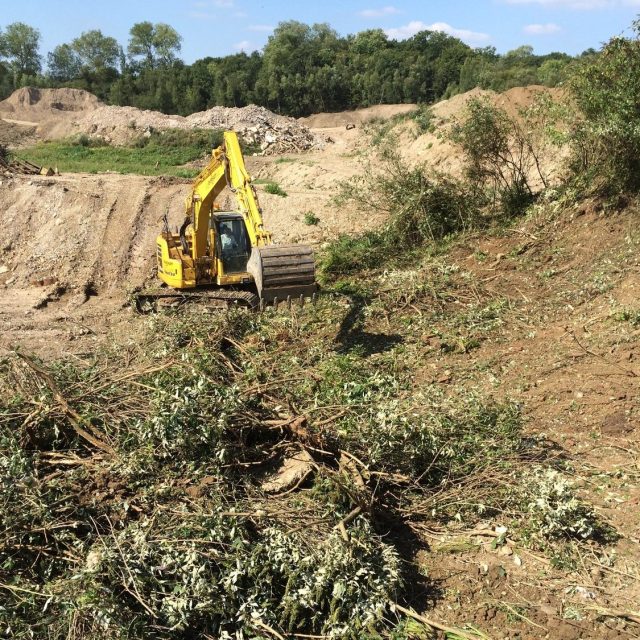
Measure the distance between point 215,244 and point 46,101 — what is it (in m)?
53.2

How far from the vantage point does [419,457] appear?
655 cm

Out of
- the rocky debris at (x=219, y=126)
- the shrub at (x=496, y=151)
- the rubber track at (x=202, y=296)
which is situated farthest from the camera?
the rocky debris at (x=219, y=126)

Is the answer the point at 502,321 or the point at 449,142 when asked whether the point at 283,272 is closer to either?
the point at 502,321

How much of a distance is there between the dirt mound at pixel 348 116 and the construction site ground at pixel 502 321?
29124 millimetres

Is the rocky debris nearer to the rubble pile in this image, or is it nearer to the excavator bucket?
the rubble pile

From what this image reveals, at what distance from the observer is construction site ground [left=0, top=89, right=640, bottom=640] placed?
5.26 m

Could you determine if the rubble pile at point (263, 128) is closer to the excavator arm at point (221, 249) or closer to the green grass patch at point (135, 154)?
the green grass patch at point (135, 154)

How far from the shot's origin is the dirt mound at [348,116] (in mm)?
51500

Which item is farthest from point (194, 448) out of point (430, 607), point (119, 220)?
point (119, 220)

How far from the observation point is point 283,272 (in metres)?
8.30

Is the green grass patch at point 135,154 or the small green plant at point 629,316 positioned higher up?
the green grass patch at point 135,154

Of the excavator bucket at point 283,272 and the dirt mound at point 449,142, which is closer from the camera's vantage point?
the excavator bucket at point 283,272

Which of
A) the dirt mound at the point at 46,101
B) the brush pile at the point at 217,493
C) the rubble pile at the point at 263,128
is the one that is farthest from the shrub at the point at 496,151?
the dirt mound at the point at 46,101

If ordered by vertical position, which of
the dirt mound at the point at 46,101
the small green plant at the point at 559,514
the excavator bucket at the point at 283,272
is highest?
the dirt mound at the point at 46,101
